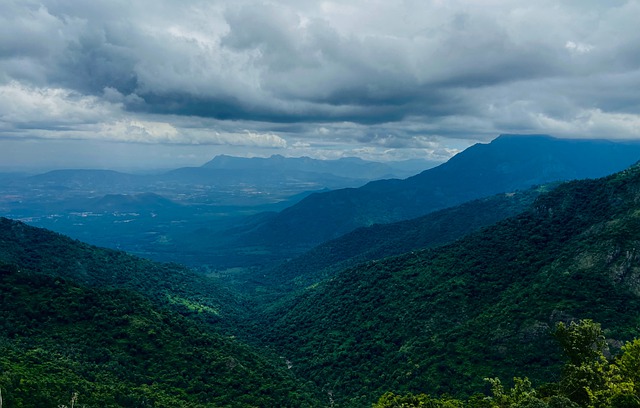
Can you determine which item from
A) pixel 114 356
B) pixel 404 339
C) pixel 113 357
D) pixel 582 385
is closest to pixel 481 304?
pixel 404 339

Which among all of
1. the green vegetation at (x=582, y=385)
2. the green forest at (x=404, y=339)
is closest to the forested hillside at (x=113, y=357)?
the green forest at (x=404, y=339)

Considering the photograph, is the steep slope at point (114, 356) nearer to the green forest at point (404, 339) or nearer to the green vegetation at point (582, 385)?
the green forest at point (404, 339)

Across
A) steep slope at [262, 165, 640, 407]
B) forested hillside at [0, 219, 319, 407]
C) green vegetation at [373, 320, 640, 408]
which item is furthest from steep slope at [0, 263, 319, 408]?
green vegetation at [373, 320, 640, 408]

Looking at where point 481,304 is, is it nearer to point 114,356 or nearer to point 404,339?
point 404,339

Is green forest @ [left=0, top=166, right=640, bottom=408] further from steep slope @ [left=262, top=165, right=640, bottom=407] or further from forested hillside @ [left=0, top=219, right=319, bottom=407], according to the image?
steep slope @ [left=262, top=165, right=640, bottom=407]

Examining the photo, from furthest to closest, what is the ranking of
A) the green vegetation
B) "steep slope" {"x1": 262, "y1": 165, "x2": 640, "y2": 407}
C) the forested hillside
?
"steep slope" {"x1": 262, "y1": 165, "x2": 640, "y2": 407}, the forested hillside, the green vegetation

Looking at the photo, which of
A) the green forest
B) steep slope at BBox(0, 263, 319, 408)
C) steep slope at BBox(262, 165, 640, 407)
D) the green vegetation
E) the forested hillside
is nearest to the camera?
the green vegetation

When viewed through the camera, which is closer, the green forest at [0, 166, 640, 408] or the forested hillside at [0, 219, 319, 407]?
the green forest at [0, 166, 640, 408]

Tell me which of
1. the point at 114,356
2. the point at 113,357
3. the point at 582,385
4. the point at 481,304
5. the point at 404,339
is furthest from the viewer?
the point at 404,339
